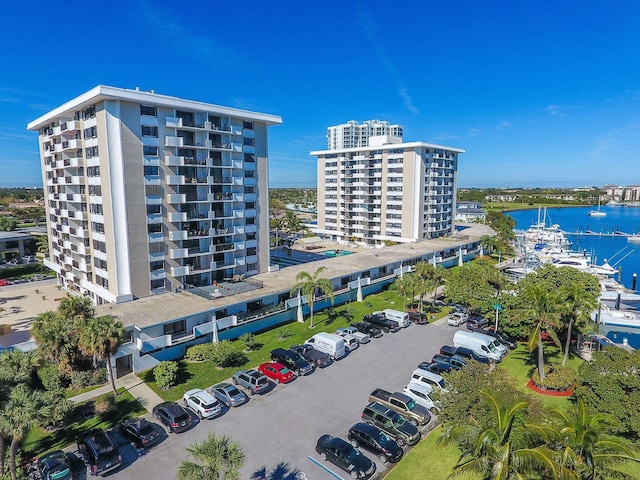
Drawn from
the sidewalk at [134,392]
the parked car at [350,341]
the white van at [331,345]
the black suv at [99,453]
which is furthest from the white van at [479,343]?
the black suv at [99,453]

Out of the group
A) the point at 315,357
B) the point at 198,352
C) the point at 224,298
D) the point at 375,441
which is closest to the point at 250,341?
the point at 198,352

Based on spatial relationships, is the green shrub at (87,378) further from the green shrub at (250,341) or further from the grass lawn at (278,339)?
the green shrub at (250,341)

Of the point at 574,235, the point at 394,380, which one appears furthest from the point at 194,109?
the point at 574,235

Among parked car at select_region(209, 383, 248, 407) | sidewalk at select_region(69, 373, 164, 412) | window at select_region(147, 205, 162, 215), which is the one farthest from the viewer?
window at select_region(147, 205, 162, 215)

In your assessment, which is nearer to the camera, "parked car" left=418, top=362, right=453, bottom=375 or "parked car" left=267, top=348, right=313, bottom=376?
"parked car" left=418, top=362, right=453, bottom=375

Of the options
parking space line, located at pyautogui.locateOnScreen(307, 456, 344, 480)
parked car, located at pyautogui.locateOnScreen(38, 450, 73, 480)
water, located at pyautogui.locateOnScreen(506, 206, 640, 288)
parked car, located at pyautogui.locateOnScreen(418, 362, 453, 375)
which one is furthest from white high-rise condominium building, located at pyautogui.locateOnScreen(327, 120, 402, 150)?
parked car, located at pyautogui.locateOnScreen(38, 450, 73, 480)

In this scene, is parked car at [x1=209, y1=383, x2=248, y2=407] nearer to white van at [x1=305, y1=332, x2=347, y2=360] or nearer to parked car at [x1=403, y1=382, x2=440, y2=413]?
white van at [x1=305, y1=332, x2=347, y2=360]

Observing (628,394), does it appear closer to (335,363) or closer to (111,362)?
(335,363)
